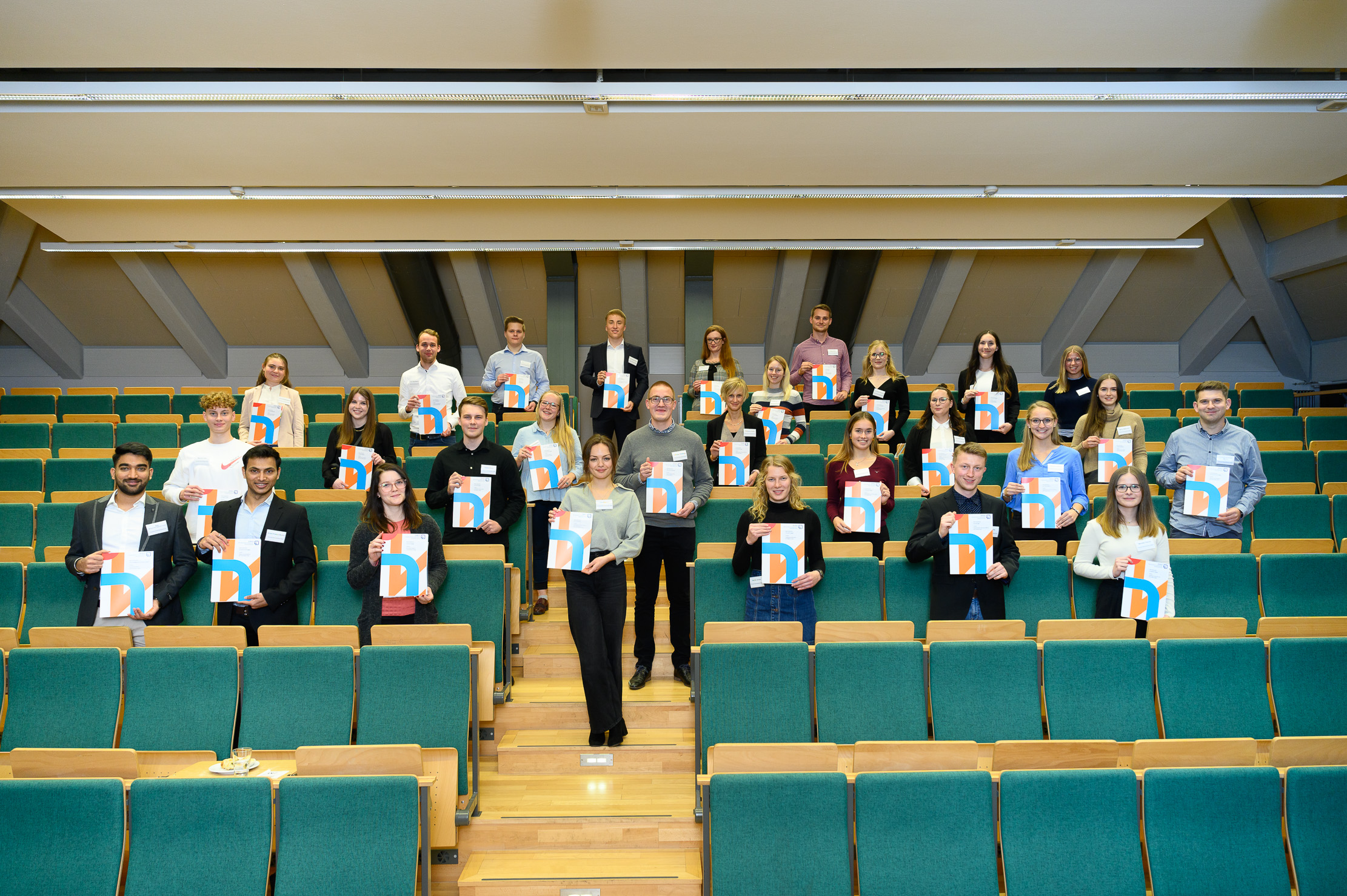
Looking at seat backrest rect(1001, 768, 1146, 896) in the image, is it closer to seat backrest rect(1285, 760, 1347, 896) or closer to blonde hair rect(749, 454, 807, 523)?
seat backrest rect(1285, 760, 1347, 896)

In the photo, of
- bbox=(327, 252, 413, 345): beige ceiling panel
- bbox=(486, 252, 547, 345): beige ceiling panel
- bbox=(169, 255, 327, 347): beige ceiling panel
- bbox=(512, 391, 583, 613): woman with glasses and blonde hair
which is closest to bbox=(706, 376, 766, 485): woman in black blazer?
bbox=(512, 391, 583, 613): woman with glasses and blonde hair

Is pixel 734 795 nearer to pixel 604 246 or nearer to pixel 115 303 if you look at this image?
pixel 604 246

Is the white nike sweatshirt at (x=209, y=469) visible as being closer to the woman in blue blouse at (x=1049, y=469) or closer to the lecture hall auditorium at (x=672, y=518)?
the lecture hall auditorium at (x=672, y=518)

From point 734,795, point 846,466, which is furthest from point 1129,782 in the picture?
point 846,466

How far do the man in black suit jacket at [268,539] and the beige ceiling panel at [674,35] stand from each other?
259 cm

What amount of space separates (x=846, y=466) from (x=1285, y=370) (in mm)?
9034

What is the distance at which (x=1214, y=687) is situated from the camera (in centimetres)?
330

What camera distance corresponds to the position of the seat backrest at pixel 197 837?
2.56 metres

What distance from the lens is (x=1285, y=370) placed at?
405 inches

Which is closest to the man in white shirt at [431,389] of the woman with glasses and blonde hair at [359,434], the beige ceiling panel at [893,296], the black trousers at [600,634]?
the woman with glasses and blonde hair at [359,434]

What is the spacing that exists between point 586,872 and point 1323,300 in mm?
10388

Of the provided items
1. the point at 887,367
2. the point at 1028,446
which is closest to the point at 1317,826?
the point at 1028,446

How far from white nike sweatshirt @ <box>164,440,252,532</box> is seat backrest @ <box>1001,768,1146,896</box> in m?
3.75

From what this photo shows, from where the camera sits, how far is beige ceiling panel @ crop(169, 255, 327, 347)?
31.9 feet
